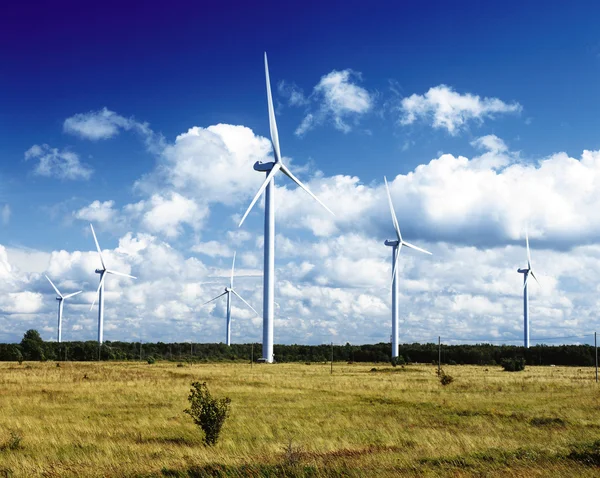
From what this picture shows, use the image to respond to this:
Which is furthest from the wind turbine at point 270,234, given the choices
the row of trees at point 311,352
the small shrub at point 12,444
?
the small shrub at point 12,444

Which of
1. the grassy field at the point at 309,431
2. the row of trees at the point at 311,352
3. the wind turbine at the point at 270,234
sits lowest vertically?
the row of trees at the point at 311,352

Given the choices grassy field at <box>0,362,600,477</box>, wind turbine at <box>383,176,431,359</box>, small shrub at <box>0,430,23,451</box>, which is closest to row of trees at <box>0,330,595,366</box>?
wind turbine at <box>383,176,431,359</box>

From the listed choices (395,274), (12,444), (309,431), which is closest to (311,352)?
(395,274)

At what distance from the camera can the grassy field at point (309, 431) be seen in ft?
60.5

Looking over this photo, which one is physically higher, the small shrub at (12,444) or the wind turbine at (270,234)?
the wind turbine at (270,234)

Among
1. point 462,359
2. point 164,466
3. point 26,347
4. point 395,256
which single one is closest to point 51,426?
point 164,466

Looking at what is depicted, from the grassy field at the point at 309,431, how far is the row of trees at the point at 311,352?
79.2 m

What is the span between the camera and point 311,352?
181 meters

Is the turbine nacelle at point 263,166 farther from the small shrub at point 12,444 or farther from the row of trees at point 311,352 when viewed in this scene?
the small shrub at point 12,444

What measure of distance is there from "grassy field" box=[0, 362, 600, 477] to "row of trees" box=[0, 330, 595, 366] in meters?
79.2

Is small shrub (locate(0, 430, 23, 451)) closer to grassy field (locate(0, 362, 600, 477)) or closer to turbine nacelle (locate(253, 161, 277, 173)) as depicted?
grassy field (locate(0, 362, 600, 477))

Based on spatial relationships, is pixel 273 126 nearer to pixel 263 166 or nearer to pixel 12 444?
pixel 263 166

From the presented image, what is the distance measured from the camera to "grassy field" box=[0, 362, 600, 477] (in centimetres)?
1845

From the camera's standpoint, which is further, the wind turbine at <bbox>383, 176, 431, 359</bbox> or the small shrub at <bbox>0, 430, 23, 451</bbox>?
the wind turbine at <bbox>383, 176, 431, 359</bbox>
